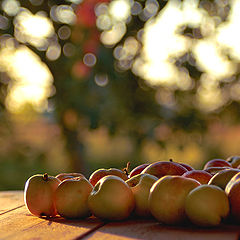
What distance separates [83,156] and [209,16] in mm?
1580

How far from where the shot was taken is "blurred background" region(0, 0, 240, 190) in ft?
10.1

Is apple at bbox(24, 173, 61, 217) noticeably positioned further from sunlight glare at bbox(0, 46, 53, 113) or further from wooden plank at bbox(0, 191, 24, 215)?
sunlight glare at bbox(0, 46, 53, 113)

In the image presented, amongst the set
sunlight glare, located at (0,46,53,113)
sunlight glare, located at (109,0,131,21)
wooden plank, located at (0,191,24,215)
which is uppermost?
sunlight glare, located at (109,0,131,21)

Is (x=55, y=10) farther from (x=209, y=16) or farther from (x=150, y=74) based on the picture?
(x=209, y=16)

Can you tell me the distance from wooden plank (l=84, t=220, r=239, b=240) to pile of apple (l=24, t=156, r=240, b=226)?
32 mm

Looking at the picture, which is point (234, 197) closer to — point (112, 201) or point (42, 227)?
point (112, 201)

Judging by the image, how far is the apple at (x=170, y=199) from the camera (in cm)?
87

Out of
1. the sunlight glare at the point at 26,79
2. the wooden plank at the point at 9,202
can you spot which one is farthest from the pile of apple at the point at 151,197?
the sunlight glare at the point at 26,79

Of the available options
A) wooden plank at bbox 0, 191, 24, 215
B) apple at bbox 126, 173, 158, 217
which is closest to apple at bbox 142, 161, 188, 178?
apple at bbox 126, 173, 158, 217

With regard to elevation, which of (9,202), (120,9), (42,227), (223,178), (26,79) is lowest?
(9,202)

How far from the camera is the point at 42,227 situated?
917 millimetres

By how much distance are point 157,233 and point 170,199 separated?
4.1 inches

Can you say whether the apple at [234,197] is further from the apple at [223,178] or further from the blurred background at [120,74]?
the blurred background at [120,74]

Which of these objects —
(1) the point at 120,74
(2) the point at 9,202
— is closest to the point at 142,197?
(2) the point at 9,202
